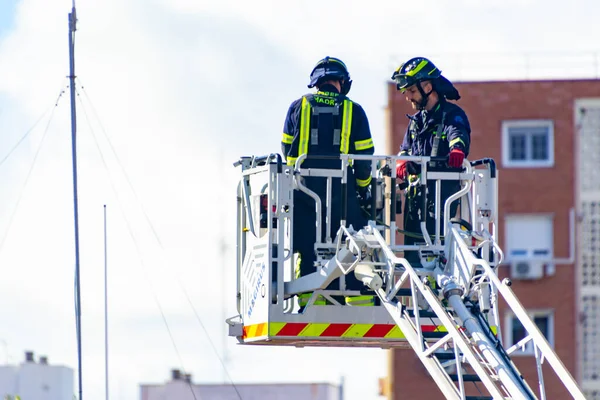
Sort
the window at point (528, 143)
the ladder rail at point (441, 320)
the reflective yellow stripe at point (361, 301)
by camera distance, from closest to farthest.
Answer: the ladder rail at point (441, 320) → the reflective yellow stripe at point (361, 301) → the window at point (528, 143)

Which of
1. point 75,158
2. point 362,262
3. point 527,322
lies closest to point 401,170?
point 362,262

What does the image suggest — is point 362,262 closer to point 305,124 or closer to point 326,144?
point 326,144

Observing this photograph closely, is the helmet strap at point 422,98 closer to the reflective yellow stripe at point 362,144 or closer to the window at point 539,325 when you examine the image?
the reflective yellow stripe at point 362,144

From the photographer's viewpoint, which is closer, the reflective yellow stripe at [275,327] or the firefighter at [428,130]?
the reflective yellow stripe at [275,327]

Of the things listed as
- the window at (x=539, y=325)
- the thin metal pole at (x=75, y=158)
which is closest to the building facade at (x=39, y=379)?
the window at (x=539, y=325)

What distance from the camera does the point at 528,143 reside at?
46.4 meters

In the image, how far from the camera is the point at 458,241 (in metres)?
14.3

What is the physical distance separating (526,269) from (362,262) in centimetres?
3177

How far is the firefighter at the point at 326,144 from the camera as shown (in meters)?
15.7

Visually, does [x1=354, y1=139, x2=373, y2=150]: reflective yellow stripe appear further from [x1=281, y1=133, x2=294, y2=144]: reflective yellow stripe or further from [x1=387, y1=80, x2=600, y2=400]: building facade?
[x1=387, y1=80, x2=600, y2=400]: building facade

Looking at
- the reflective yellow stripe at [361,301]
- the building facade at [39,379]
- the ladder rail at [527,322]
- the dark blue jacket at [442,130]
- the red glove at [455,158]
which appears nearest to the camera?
the ladder rail at [527,322]

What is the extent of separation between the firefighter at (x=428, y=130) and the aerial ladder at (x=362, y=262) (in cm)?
11

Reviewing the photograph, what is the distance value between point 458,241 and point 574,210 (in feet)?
108

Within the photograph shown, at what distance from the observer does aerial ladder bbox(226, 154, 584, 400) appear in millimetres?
14414
